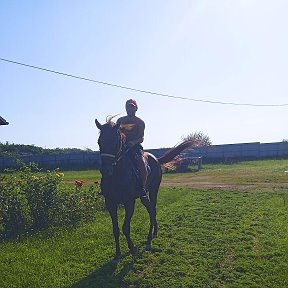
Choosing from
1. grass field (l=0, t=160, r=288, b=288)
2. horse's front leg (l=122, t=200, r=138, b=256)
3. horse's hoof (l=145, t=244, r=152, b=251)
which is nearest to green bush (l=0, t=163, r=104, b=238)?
grass field (l=0, t=160, r=288, b=288)

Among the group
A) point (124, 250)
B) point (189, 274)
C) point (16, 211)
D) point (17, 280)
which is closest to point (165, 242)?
point (124, 250)

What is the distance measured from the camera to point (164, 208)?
12.8 m

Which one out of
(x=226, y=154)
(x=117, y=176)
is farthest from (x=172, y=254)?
(x=226, y=154)

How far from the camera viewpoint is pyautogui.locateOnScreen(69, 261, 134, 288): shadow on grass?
681 centimetres

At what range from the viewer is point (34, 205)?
10727 millimetres

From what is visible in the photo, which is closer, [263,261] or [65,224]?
[263,261]

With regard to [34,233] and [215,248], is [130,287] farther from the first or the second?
[34,233]

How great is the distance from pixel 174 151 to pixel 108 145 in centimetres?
384

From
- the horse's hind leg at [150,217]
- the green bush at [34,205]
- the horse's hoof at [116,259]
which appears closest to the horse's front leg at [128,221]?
the horse's hoof at [116,259]

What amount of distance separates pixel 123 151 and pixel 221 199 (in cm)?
722

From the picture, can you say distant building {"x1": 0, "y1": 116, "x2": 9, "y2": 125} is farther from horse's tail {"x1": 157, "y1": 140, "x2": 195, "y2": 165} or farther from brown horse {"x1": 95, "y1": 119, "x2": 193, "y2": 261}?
brown horse {"x1": 95, "y1": 119, "x2": 193, "y2": 261}

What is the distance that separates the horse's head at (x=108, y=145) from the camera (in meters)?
7.23

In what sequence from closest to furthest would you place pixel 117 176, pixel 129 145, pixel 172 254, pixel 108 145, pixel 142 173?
pixel 108 145
pixel 117 176
pixel 172 254
pixel 129 145
pixel 142 173

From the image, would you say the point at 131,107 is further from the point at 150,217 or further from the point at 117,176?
the point at 150,217
